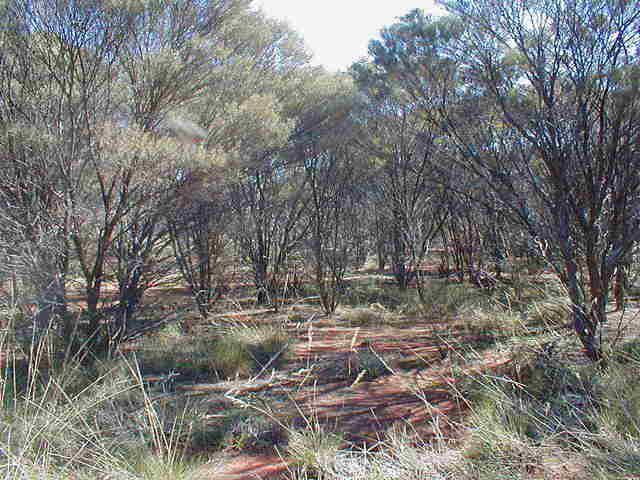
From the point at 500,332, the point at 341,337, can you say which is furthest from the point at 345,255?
the point at 500,332

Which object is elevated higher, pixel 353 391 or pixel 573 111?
pixel 573 111

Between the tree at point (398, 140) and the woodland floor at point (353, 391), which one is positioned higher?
the tree at point (398, 140)

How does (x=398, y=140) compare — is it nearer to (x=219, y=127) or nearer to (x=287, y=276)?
(x=219, y=127)

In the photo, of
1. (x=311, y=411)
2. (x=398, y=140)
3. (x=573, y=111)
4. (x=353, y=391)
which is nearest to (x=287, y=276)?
(x=353, y=391)

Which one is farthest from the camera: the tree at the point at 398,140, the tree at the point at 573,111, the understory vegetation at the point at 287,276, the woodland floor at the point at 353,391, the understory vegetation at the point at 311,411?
the tree at the point at 398,140

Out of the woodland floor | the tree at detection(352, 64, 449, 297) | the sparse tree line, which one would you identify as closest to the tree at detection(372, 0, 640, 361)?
the sparse tree line

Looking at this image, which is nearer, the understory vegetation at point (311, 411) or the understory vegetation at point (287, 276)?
the understory vegetation at point (311, 411)

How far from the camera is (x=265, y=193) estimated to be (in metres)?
11.0

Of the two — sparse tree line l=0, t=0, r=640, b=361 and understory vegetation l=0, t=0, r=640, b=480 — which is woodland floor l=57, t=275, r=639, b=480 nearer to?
understory vegetation l=0, t=0, r=640, b=480

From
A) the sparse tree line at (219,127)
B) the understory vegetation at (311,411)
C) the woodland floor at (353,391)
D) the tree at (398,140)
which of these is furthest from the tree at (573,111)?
the tree at (398,140)

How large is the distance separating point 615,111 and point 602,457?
3727mm

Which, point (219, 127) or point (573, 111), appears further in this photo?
point (219, 127)

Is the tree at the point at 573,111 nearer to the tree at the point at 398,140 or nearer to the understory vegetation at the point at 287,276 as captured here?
the understory vegetation at the point at 287,276

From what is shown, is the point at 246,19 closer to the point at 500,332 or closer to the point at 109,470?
the point at 500,332
